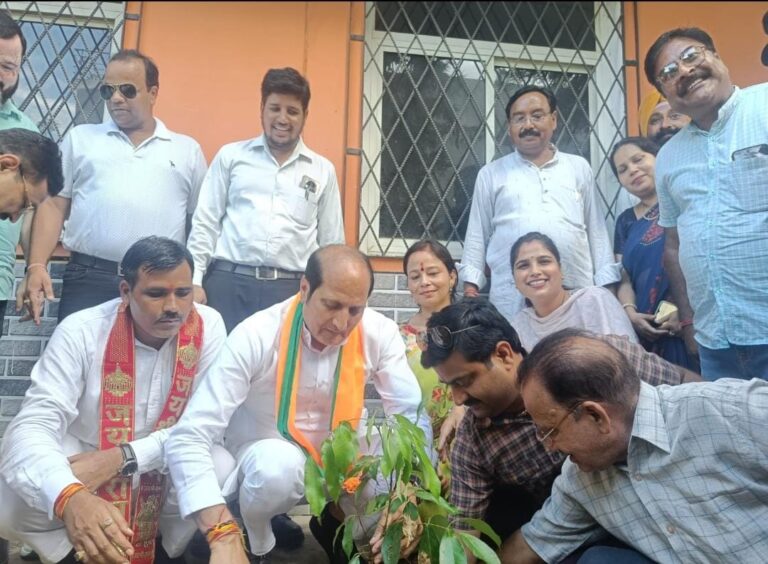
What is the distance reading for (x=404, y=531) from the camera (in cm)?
187

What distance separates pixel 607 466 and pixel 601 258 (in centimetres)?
192

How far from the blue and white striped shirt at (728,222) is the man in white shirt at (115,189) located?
2.30 meters

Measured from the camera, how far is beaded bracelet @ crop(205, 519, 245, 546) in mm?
1967

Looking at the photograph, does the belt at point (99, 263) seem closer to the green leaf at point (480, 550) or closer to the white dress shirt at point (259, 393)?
the white dress shirt at point (259, 393)

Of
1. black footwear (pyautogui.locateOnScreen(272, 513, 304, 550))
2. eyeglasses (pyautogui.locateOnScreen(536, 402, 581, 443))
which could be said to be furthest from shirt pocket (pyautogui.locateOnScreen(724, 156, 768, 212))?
black footwear (pyautogui.locateOnScreen(272, 513, 304, 550))

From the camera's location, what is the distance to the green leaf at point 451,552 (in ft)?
5.42

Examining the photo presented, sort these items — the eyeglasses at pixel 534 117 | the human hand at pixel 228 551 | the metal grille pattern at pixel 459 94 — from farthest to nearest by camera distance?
the metal grille pattern at pixel 459 94 < the eyeglasses at pixel 534 117 < the human hand at pixel 228 551

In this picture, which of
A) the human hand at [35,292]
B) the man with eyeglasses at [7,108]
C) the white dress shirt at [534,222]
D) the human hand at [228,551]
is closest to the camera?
the human hand at [228,551]

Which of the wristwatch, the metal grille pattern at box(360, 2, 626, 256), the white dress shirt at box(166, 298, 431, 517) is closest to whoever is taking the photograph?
the white dress shirt at box(166, 298, 431, 517)

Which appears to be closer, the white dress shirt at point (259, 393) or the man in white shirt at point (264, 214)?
the white dress shirt at point (259, 393)

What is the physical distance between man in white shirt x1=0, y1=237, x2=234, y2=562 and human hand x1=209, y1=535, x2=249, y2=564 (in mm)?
358

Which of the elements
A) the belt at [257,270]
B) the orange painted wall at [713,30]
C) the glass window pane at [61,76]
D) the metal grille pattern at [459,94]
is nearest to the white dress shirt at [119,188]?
the belt at [257,270]

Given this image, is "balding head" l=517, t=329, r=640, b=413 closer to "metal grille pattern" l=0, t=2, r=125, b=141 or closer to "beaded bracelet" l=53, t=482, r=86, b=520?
"beaded bracelet" l=53, t=482, r=86, b=520

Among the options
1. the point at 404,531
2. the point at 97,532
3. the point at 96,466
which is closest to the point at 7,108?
the point at 96,466
